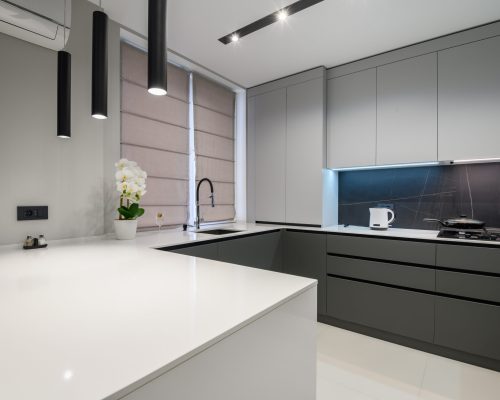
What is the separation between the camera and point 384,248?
7.91 ft

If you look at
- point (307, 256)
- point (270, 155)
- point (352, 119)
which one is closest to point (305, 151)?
point (270, 155)

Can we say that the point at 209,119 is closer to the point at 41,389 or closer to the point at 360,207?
the point at 360,207

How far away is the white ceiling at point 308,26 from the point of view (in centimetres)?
208

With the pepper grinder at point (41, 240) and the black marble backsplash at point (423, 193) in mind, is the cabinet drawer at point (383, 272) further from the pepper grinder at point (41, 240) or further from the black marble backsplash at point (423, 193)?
the pepper grinder at point (41, 240)

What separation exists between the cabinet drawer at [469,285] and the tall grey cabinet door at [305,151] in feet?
3.93

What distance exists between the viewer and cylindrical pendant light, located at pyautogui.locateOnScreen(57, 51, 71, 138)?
4.76 ft

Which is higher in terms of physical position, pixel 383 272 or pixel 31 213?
pixel 31 213

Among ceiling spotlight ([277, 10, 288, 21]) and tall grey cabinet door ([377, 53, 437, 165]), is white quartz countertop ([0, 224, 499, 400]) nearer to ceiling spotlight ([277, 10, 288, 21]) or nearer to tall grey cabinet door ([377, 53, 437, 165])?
ceiling spotlight ([277, 10, 288, 21])

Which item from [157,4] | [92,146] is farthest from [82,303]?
[92,146]

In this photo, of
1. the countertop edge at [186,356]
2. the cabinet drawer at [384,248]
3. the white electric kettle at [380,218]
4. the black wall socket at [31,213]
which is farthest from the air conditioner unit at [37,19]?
the white electric kettle at [380,218]

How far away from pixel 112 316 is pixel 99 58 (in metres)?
1.11

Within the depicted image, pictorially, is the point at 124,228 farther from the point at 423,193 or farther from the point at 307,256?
the point at 423,193

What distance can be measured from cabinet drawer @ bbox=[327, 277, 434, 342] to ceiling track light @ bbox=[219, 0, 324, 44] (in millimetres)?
2262

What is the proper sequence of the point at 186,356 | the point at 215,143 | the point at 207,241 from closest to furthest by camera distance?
the point at 186,356, the point at 207,241, the point at 215,143
